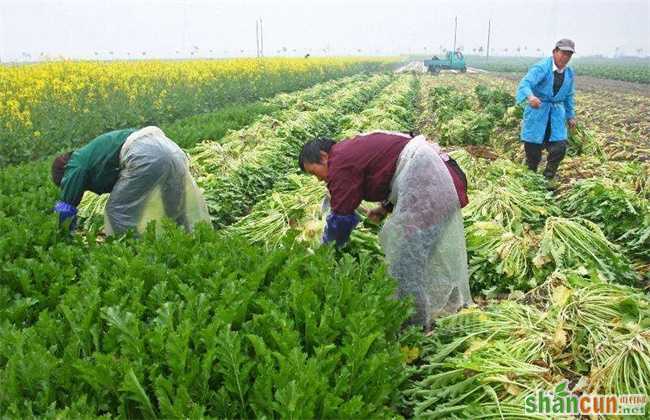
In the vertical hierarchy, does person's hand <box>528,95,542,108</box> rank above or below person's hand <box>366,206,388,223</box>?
above

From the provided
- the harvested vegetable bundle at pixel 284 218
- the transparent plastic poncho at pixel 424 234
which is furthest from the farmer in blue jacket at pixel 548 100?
the transparent plastic poncho at pixel 424 234

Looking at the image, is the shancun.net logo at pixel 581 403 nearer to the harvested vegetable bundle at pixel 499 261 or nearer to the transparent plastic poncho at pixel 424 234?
the transparent plastic poncho at pixel 424 234

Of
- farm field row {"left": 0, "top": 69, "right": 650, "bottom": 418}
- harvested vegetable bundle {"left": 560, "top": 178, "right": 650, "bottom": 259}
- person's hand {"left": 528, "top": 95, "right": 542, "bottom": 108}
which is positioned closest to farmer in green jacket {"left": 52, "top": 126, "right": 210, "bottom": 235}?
farm field row {"left": 0, "top": 69, "right": 650, "bottom": 418}

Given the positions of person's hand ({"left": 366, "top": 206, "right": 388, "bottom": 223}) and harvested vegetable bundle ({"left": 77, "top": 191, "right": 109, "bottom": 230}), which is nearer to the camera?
person's hand ({"left": 366, "top": 206, "right": 388, "bottom": 223})

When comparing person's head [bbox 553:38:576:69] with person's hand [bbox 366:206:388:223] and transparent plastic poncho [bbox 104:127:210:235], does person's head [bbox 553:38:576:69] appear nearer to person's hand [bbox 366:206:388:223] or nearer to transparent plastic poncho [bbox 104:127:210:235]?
person's hand [bbox 366:206:388:223]

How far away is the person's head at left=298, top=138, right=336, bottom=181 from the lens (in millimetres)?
3660

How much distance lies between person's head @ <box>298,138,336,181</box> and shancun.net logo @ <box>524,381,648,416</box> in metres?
1.92

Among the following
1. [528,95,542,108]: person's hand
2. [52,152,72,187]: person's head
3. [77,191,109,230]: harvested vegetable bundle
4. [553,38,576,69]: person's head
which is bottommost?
[77,191,109,230]: harvested vegetable bundle

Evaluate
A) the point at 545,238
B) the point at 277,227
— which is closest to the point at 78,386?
the point at 277,227

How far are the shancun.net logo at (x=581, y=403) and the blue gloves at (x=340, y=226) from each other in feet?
5.22

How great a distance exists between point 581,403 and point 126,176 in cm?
358

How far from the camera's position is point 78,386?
2160 millimetres

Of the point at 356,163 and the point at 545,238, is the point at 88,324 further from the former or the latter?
the point at 545,238

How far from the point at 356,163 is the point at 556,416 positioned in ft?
6.25
